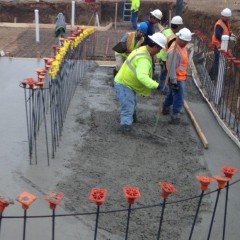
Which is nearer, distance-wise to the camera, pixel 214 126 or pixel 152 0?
pixel 214 126

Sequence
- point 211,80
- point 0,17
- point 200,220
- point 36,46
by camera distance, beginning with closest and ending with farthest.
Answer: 1. point 200,220
2. point 211,80
3. point 36,46
4. point 0,17

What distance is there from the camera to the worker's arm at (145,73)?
5.23 metres

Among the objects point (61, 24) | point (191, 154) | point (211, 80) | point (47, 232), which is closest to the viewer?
point (47, 232)

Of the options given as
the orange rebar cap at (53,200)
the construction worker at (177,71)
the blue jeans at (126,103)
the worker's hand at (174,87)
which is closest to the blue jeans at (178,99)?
the construction worker at (177,71)

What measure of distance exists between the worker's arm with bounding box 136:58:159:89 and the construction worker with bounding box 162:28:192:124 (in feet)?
1.63

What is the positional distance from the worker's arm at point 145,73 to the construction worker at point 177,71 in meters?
0.50

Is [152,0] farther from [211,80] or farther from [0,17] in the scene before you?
[211,80]

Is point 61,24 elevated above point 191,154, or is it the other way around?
point 61,24

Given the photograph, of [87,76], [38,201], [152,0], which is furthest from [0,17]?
[38,201]

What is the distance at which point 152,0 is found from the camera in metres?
21.7

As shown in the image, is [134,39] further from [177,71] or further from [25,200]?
[25,200]

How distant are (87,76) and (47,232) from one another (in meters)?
5.19

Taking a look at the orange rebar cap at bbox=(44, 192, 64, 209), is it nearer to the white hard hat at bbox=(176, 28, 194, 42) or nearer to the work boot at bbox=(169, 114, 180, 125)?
the white hard hat at bbox=(176, 28, 194, 42)

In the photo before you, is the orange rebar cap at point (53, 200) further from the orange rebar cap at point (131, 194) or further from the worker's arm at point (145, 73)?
the worker's arm at point (145, 73)
